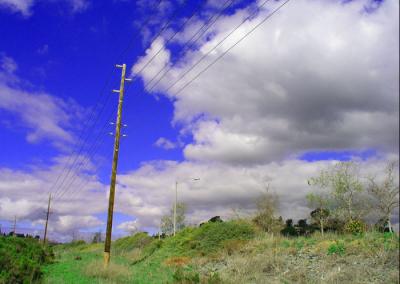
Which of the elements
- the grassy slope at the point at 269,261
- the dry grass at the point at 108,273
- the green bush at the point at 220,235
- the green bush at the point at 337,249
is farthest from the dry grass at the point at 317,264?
the green bush at the point at 220,235

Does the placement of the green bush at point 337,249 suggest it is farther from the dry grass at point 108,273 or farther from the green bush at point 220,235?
the dry grass at point 108,273

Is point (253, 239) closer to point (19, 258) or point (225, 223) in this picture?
point (225, 223)

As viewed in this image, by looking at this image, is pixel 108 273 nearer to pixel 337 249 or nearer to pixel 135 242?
pixel 337 249

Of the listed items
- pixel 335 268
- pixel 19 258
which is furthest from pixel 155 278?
pixel 335 268

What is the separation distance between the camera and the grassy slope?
16578 millimetres

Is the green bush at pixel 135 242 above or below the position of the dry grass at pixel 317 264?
above

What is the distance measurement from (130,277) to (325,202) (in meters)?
29.1

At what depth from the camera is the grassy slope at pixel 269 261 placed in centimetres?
1658

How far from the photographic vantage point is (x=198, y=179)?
40031mm

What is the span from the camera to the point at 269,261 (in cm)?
1991

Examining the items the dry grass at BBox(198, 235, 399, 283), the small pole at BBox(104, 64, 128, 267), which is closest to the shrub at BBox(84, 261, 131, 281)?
the small pole at BBox(104, 64, 128, 267)

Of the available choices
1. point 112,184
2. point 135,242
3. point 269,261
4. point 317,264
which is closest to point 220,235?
point 112,184

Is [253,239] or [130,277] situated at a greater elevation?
[253,239]

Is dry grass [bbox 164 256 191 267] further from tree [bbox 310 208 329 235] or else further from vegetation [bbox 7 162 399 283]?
tree [bbox 310 208 329 235]
